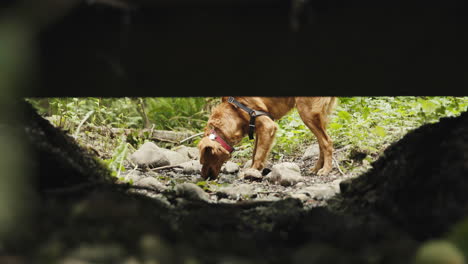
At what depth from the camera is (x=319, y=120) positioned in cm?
586

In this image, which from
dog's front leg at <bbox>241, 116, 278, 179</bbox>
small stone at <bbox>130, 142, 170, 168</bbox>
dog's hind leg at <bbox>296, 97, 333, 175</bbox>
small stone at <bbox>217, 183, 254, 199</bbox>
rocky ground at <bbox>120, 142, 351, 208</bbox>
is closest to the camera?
rocky ground at <bbox>120, 142, 351, 208</bbox>

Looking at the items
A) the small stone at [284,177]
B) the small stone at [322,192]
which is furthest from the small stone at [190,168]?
the small stone at [322,192]

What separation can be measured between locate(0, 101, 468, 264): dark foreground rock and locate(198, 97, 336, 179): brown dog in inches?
96.9

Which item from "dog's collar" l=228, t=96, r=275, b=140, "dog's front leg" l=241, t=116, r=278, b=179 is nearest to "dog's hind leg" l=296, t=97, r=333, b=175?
"dog's front leg" l=241, t=116, r=278, b=179

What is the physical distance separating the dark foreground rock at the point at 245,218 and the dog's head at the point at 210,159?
2.38 meters

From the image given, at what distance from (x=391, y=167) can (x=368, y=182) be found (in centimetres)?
26

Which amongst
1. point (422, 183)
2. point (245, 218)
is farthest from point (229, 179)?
point (422, 183)

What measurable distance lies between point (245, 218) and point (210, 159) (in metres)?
3.00

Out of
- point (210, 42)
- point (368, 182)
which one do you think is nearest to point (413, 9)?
point (210, 42)

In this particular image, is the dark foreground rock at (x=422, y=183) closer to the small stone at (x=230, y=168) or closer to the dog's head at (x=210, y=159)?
the dog's head at (x=210, y=159)

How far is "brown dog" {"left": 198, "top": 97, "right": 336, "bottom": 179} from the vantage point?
5.71 m

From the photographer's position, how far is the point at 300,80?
2.07m

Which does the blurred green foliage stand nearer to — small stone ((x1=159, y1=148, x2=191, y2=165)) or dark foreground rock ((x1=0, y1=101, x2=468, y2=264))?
dark foreground rock ((x1=0, y1=101, x2=468, y2=264))

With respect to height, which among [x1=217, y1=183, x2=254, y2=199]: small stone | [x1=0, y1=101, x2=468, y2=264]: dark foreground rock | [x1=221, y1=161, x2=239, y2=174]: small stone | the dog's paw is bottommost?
[x1=221, y1=161, x2=239, y2=174]: small stone
